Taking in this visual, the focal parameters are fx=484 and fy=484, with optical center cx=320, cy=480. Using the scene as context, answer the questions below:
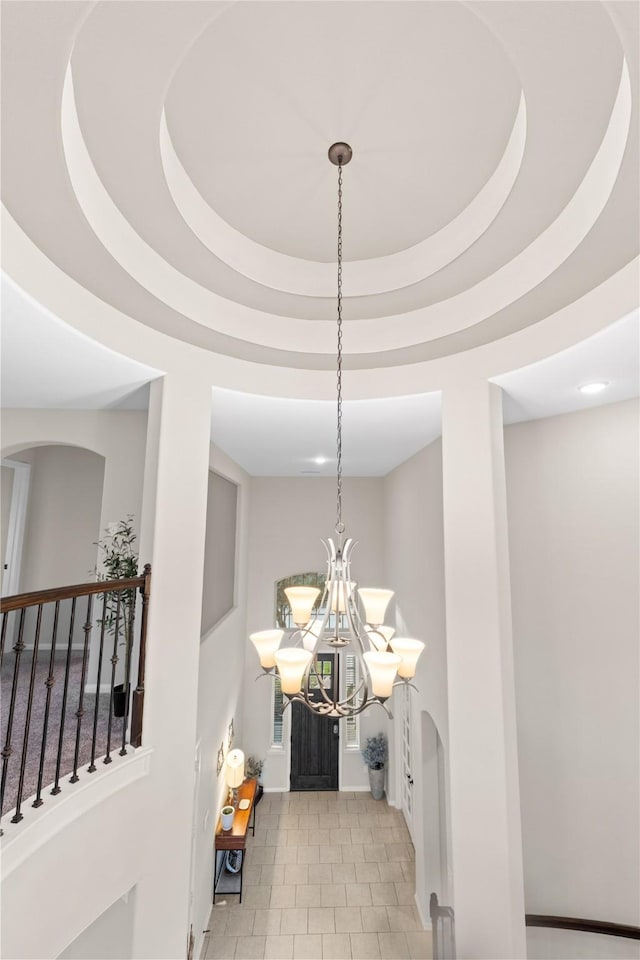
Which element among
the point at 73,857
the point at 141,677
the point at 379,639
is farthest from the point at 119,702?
the point at 379,639

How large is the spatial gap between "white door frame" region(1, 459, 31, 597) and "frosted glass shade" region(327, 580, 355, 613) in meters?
4.63

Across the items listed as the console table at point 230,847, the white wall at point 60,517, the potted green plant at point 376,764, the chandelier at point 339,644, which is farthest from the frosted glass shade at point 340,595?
the potted green plant at point 376,764

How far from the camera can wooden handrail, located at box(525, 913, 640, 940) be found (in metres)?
3.28

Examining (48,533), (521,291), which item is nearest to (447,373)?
(521,291)

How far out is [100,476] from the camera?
6.13 m

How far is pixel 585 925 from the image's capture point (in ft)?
11.1

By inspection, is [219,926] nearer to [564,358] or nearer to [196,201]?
[564,358]

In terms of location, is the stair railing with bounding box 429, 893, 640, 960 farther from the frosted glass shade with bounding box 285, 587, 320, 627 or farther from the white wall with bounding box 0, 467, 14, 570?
the white wall with bounding box 0, 467, 14, 570

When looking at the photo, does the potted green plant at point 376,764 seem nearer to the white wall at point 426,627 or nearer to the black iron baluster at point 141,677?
the white wall at point 426,627

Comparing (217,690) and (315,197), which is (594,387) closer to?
(315,197)

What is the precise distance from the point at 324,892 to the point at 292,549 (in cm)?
457

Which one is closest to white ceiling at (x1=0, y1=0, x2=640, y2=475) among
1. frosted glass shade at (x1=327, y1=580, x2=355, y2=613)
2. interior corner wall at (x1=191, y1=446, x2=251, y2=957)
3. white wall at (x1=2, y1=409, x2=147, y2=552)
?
white wall at (x1=2, y1=409, x2=147, y2=552)

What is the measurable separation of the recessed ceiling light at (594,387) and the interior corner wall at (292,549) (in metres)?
5.02

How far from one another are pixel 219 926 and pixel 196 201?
7.28 meters
